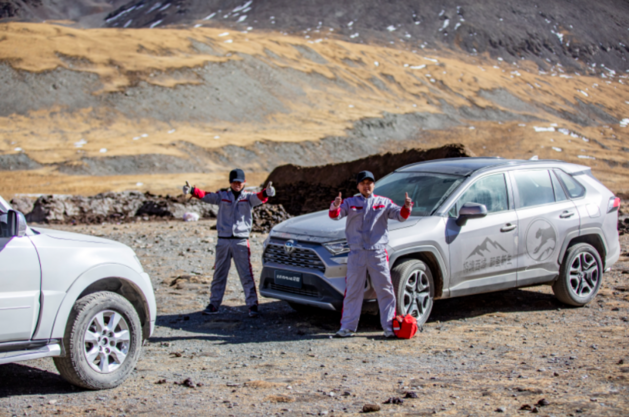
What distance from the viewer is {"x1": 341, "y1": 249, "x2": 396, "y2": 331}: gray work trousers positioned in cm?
652

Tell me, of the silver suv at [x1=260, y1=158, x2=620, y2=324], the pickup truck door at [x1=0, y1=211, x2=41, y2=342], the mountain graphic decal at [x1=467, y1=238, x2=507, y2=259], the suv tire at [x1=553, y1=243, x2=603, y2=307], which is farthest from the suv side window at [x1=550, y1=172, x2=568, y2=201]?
the pickup truck door at [x1=0, y1=211, x2=41, y2=342]

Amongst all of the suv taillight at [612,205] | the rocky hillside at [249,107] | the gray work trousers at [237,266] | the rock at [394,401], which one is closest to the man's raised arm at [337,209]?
the gray work trousers at [237,266]

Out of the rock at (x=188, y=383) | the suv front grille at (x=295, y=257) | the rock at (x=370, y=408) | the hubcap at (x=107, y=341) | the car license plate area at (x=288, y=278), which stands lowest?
the rock at (x=188, y=383)

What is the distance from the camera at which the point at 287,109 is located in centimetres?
6544

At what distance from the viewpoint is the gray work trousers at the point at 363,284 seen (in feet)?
21.4

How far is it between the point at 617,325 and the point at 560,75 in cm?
11762

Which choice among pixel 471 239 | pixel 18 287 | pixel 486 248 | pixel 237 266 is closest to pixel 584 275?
pixel 486 248

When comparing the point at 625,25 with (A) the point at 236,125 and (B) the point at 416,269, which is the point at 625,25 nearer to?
(A) the point at 236,125

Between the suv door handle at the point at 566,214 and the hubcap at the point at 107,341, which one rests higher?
the suv door handle at the point at 566,214

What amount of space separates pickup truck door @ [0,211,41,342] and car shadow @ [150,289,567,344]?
2392mm

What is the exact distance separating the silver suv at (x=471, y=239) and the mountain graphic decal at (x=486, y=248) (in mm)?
11

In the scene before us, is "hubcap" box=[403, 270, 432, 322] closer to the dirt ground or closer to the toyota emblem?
the dirt ground

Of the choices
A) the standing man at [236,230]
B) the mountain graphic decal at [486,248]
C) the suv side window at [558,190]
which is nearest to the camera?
the mountain graphic decal at [486,248]

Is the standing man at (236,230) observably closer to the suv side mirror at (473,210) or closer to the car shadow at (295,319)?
the car shadow at (295,319)
